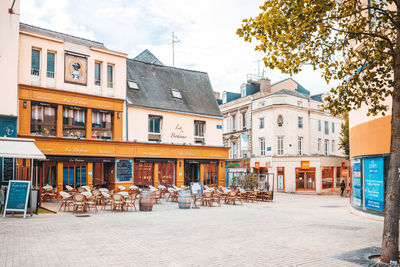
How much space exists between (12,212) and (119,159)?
989 cm

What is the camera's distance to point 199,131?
92.1ft

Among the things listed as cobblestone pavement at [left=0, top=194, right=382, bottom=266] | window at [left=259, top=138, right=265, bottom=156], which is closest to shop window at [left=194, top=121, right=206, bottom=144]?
window at [left=259, top=138, right=265, bottom=156]

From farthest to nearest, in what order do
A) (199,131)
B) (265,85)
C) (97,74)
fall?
(265,85), (199,131), (97,74)

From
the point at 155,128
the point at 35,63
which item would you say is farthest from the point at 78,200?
the point at 155,128

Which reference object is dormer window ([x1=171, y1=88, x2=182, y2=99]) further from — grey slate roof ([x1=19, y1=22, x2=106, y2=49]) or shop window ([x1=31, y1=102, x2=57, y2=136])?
shop window ([x1=31, y1=102, x2=57, y2=136])

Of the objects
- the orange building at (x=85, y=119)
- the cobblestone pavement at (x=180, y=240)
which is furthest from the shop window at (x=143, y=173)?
the cobblestone pavement at (x=180, y=240)

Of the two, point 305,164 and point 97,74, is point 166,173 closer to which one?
point 97,74

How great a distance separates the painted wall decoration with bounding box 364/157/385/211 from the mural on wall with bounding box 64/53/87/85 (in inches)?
658

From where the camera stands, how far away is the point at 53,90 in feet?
67.6

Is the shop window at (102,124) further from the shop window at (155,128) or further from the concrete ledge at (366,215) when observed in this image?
the concrete ledge at (366,215)

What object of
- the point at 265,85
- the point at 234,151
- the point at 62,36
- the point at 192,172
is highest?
the point at 265,85

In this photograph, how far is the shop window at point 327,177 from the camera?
33.3 meters

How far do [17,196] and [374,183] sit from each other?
43.2ft

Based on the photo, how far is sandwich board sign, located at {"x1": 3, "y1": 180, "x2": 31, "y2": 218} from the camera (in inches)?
505
